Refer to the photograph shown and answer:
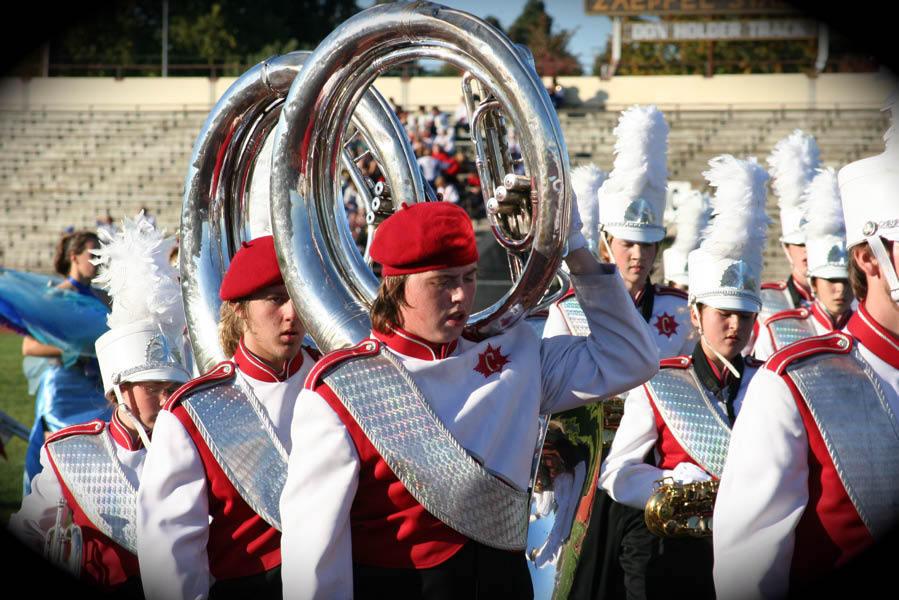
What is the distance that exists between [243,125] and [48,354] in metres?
2.45

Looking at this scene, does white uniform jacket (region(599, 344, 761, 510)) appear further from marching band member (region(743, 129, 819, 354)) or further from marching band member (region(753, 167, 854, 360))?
marching band member (region(743, 129, 819, 354))

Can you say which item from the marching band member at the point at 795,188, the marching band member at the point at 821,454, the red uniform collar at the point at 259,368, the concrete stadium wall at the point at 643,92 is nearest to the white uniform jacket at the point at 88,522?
the red uniform collar at the point at 259,368

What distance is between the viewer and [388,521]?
275 cm

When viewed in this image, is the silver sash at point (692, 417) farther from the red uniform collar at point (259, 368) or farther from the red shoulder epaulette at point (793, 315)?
the red shoulder epaulette at point (793, 315)

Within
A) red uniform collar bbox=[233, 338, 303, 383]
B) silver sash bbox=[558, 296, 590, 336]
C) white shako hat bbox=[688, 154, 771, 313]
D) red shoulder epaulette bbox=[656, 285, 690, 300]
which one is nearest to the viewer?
red uniform collar bbox=[233, 338, 303, 383]

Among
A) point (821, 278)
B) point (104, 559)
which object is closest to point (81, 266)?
point (104, 559)

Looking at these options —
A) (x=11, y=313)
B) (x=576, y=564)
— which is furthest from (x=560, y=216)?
(x=11, y=313)

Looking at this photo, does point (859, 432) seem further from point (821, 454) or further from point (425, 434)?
point (425, 434)

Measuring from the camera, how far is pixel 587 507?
412 cm

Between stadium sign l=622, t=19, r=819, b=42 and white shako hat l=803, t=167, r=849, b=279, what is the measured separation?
1019 inches

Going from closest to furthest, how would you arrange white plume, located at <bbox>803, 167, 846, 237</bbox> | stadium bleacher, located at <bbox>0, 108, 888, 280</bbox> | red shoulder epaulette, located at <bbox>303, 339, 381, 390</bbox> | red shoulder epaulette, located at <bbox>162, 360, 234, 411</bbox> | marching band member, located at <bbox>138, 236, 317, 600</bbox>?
1. red shoulder epaulette, located at <bbox>303, 339, 381, 390</bbox>
2. marching band member, located at <bbox>138, 236, 317, 600</bbox>
3. red shoulder epaulette, located at <bbox>162, 360, 234, 411</bbox>
4. white plume, located at <bbox>803, 167, 846, 237</bbox>
5. stadium bleacher, located at <bbox>0, 108, 888, 280</bbox>

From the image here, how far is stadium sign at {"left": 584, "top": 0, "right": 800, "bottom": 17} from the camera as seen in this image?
31188mm

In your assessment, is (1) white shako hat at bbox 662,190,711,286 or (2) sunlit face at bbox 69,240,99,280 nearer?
(2) sunlit face at bbox 69,240,99,280

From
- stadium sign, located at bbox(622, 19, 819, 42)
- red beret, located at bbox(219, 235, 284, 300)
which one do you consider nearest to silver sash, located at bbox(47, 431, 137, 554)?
red beret, located at bbox(219, 235, 284, 300)
